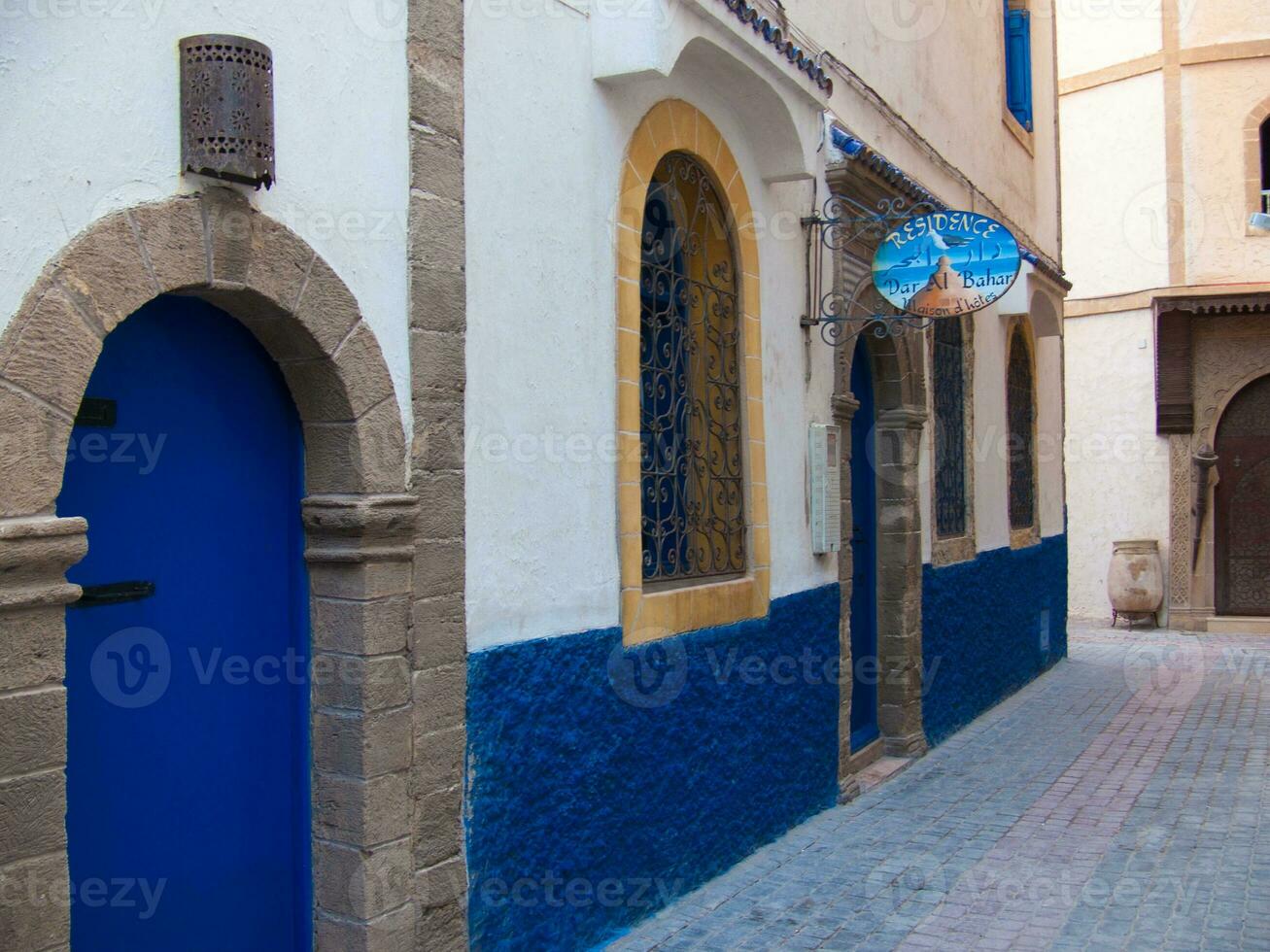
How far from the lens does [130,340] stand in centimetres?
317

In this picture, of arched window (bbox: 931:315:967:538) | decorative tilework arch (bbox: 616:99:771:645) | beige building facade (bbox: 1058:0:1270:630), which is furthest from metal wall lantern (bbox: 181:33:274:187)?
beige building facade (bbox: 1058:0:1270:630)

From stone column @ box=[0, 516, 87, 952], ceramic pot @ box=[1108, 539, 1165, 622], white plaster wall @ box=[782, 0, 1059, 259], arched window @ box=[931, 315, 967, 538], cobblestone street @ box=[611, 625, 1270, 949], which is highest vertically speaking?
white plaster wall @ box=[782, 0, 1059, 259]

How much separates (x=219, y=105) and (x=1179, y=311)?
46.7ft

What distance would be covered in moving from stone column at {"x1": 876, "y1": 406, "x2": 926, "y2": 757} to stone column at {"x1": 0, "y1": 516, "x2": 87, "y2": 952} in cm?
600

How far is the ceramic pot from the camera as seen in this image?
15102 millimetres

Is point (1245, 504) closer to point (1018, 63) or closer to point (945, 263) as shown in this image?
point (1018, 63)

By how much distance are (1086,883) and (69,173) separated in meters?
4.83

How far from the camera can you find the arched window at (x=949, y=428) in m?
9.10

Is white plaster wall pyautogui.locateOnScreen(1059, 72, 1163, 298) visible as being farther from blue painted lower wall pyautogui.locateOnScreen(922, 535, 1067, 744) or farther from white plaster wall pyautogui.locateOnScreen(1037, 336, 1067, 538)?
blue painted lower wall pyautogui.locateOnScreen(922, 535, 1067, 744)

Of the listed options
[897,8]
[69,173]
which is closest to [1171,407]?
[897,8]

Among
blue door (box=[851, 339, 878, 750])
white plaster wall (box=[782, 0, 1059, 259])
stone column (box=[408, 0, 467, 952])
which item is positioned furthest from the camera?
blue door (box=[851, 339, 878, 750])

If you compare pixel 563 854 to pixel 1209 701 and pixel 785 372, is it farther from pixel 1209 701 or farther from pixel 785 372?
pixel 1209 701

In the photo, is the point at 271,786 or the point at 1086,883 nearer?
the point at 271,786

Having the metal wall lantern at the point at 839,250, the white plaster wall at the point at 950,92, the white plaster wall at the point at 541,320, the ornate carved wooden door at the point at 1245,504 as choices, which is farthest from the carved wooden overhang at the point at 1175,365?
the white plaster wall at the point at 541,320
